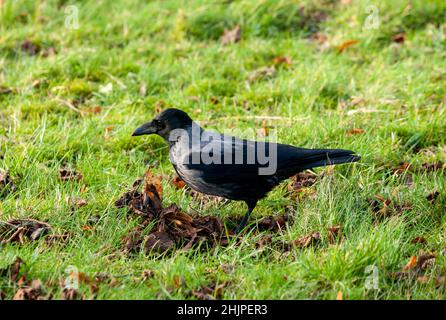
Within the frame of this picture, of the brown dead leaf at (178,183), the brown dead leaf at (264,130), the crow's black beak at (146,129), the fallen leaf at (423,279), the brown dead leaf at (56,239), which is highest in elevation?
the crow's black beak at (146,129)

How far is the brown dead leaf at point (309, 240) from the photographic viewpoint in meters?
4.31

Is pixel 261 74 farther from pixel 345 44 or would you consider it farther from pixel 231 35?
pixel 345 44

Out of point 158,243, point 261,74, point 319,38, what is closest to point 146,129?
point 158,243

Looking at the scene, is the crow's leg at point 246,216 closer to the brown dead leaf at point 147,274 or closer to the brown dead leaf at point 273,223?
the brown dead leaf at point 273,223

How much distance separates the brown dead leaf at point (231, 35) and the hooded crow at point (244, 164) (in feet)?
9.22

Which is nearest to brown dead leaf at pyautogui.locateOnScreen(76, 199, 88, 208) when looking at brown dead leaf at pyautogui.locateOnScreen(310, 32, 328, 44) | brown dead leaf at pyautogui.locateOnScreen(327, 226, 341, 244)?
brown dead leaf at pyautogui.locateOnScreen(327, 226, 341, 244)

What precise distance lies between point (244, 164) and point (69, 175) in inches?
52.3

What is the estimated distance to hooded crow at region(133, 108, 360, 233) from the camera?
15.7 ft

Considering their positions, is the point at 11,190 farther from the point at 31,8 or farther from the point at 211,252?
the point at 31,8

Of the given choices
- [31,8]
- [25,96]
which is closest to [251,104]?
[25,96]

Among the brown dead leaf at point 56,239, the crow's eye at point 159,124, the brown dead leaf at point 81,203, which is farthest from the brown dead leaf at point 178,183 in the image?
the brown dead leaf at point 56,239

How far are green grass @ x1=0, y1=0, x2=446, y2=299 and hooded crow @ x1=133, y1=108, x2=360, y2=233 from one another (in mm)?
194

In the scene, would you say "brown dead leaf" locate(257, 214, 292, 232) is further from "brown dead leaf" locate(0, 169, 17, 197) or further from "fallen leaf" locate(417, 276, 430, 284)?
"brown dead leaf" locate(0, 169, 17, 197)

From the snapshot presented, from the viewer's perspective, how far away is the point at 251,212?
4918 mm
